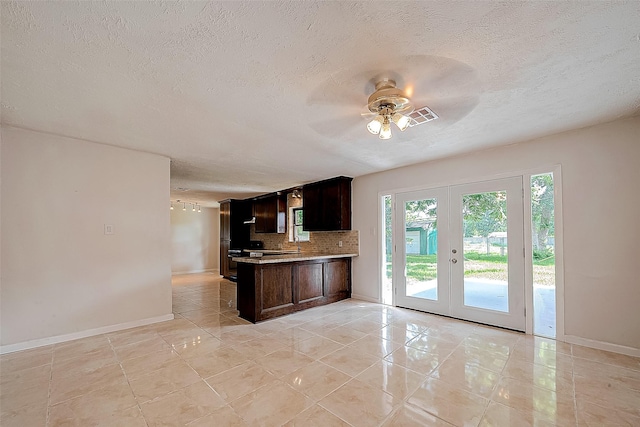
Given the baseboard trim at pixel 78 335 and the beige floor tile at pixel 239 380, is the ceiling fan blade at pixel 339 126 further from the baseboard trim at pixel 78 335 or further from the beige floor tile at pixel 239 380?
the baseboard trim at pixel 78 335

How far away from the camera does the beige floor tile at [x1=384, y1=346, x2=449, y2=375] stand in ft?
8.25

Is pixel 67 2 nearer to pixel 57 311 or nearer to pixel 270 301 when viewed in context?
pixel 57 311

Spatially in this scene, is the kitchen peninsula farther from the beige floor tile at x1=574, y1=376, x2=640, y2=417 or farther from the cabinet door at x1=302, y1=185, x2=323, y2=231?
the beige floor tile at x1=574, y1=376, x2=640, y2=417

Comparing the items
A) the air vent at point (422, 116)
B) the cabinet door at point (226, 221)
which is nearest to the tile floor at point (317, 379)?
the air vent at point (422, 116)

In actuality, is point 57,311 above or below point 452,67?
below

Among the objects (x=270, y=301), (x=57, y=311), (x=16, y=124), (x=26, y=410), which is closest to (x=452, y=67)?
(x=270, y=301)

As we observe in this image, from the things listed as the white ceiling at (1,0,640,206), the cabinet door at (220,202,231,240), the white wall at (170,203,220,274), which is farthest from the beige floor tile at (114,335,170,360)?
the white wall at (170,203,220,274)

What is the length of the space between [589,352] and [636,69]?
271 cm

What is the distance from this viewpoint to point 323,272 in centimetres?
487

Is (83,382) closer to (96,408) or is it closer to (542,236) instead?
(96,408)

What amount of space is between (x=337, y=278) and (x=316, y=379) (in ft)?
9.36

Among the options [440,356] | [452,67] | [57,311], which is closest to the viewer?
[452,67]

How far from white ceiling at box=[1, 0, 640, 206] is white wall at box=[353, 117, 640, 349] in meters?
0.28

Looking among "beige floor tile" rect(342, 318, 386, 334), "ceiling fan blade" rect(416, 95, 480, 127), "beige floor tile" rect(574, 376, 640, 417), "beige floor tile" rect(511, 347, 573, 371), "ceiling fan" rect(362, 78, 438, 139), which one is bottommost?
"beige floor tile" rect(342, 318, 386, 334)
